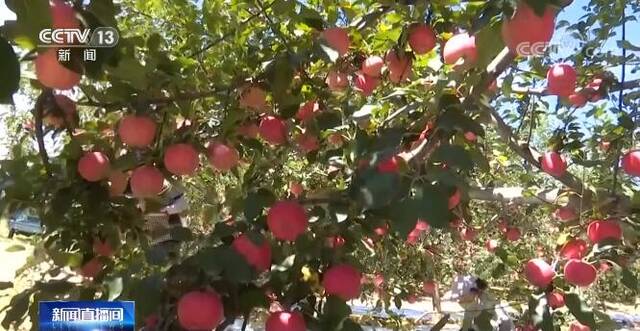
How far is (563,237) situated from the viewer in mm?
1855

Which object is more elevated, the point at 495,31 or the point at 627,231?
the point at 495,31

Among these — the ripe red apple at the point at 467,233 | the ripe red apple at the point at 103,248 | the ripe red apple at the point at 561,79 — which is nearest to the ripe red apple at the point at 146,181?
the ripe red apple at the point at 103,248

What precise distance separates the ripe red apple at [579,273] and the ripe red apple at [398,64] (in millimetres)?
644

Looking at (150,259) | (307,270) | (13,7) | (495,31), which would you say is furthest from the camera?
(307,270)

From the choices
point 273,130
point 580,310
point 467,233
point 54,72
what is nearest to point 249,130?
point 273,130

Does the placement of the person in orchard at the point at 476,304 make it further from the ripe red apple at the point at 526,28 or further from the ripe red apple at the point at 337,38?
the ripe red apple at the point at 526,28

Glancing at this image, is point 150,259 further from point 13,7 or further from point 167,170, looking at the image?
point 13,7

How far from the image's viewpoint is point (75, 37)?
37.6 inches

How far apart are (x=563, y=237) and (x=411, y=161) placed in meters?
0.78

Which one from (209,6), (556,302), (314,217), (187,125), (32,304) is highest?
(209,6)

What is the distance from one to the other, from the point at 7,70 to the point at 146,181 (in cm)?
74

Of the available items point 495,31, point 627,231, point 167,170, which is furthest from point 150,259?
point 627,231

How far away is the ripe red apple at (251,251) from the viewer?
4.00 ft

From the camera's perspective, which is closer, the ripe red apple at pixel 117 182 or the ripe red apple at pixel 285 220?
the ripe red apple at pixel 285 220
